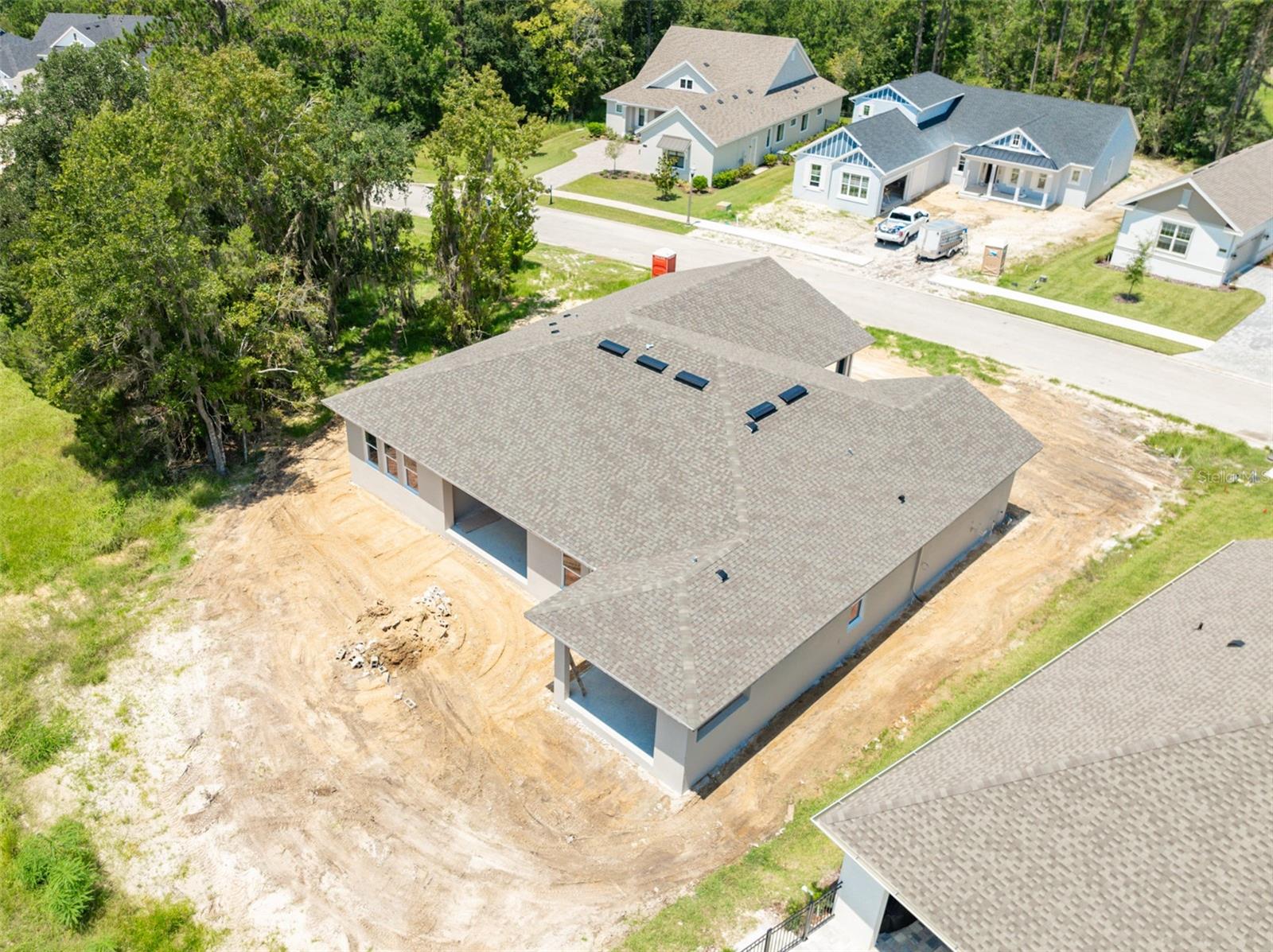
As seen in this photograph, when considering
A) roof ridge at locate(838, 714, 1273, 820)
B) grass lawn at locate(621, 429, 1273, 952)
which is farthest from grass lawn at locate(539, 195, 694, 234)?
roof ridge at locate(838, 714, 1273, 820)

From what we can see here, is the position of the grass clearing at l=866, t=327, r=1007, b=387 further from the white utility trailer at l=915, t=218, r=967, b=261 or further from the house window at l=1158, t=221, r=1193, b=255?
the house window at l=1158, t=221, r=1193, b=255

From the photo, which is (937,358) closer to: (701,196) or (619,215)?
(619,215)

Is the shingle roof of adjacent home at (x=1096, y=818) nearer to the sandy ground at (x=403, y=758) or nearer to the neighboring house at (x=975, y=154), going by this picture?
the sandy ground at (x=403, y=758)

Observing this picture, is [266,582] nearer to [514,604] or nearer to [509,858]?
[514,604]

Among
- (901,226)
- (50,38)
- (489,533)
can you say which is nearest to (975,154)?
(901,226)

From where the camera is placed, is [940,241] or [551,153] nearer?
[940,241]

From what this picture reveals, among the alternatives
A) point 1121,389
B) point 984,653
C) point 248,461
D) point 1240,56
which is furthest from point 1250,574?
point 1240,56

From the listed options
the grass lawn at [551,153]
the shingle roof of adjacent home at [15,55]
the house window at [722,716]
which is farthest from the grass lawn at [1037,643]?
the shingle roof of adjacent home at [15,55]
